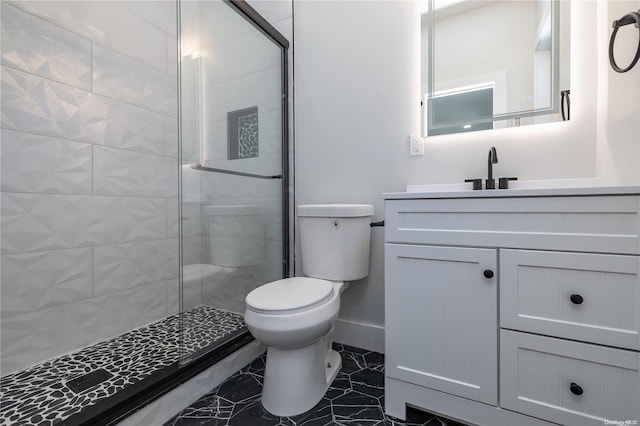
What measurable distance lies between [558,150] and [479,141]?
0.31 m

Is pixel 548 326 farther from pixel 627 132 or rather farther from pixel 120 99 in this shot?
pixel 120 99

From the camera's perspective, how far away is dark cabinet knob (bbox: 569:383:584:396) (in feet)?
2.69

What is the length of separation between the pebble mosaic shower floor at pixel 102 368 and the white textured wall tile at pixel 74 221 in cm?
57

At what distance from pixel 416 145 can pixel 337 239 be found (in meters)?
0.65

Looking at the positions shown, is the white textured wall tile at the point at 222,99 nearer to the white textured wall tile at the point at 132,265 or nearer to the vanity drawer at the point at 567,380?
the white textured wall tile at the point at 132,265

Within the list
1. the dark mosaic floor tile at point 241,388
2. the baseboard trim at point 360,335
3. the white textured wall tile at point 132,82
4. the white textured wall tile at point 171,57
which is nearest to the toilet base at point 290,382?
the dark mosaic floor tile at point 241,388

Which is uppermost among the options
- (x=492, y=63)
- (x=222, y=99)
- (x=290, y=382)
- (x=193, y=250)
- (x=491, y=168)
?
(x=492, y=63)

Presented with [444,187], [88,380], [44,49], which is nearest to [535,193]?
[444,187]

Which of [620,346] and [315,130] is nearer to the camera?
[620,346]

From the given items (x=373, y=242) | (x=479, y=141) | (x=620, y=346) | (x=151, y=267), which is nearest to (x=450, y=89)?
(x=479, y=141)

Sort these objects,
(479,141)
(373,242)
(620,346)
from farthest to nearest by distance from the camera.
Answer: (373,242), (479,141), (620,346)

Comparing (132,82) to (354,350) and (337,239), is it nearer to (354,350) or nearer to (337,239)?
(337,239)

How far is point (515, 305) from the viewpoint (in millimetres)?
904

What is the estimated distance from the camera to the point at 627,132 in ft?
3.39
